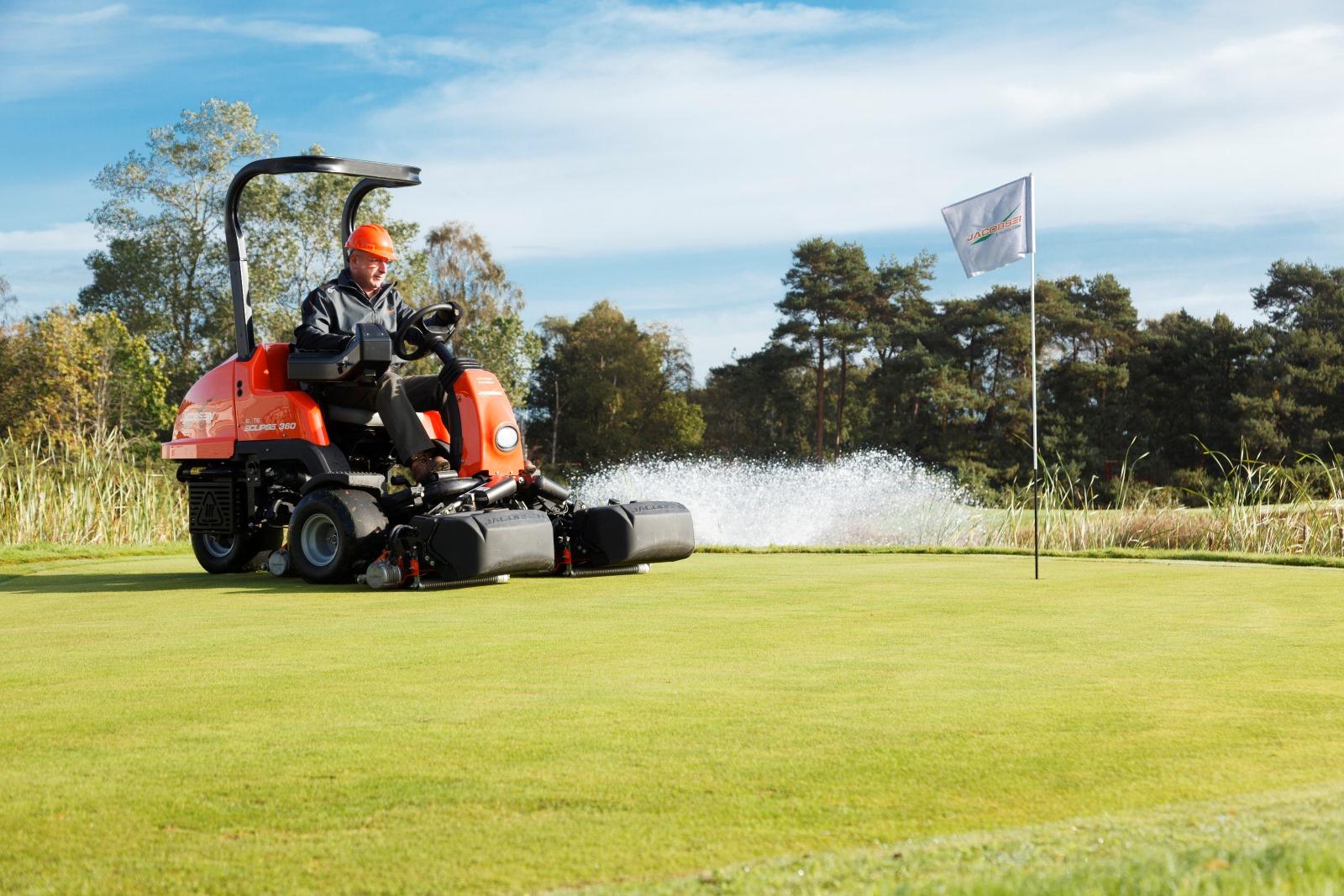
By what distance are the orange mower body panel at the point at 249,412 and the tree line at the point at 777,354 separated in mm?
35354

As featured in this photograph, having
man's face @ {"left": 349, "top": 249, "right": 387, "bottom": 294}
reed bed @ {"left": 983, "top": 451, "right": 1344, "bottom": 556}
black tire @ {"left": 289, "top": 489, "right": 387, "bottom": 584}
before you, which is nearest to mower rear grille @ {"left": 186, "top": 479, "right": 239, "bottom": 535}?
black tire @ {"left": 289, "top": 489, "right": 387, "bottom": 584}

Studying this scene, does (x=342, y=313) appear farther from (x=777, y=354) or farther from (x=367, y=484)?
(x=777, y=354)

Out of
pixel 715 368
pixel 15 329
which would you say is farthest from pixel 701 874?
pixel 715 368

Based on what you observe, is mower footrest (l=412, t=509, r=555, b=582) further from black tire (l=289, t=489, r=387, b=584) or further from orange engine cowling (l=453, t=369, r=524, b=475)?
orange engine cowling (l=453, t=369, r=524, b=475)

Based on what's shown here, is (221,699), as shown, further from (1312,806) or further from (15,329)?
(15,329)

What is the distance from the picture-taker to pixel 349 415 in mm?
A: 10102

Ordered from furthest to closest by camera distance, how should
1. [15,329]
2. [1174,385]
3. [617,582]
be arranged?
[1174,385] → [15,329] → [617,582]

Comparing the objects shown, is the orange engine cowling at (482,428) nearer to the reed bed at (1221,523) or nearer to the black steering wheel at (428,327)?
the black steering wheel at (428,327)

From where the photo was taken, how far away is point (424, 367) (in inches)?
1850

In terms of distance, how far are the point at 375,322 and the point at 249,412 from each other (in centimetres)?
132

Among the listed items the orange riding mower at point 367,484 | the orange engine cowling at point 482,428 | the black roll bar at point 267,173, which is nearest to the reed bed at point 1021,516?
the orange riding mower at point 367,484

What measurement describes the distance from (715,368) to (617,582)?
52228 mm

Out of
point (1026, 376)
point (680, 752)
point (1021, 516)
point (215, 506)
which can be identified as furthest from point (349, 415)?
point (1026, 376)

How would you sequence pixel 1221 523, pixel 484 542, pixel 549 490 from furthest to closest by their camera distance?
pixel 1221 523, pixel 549 490, pixel 484 542
